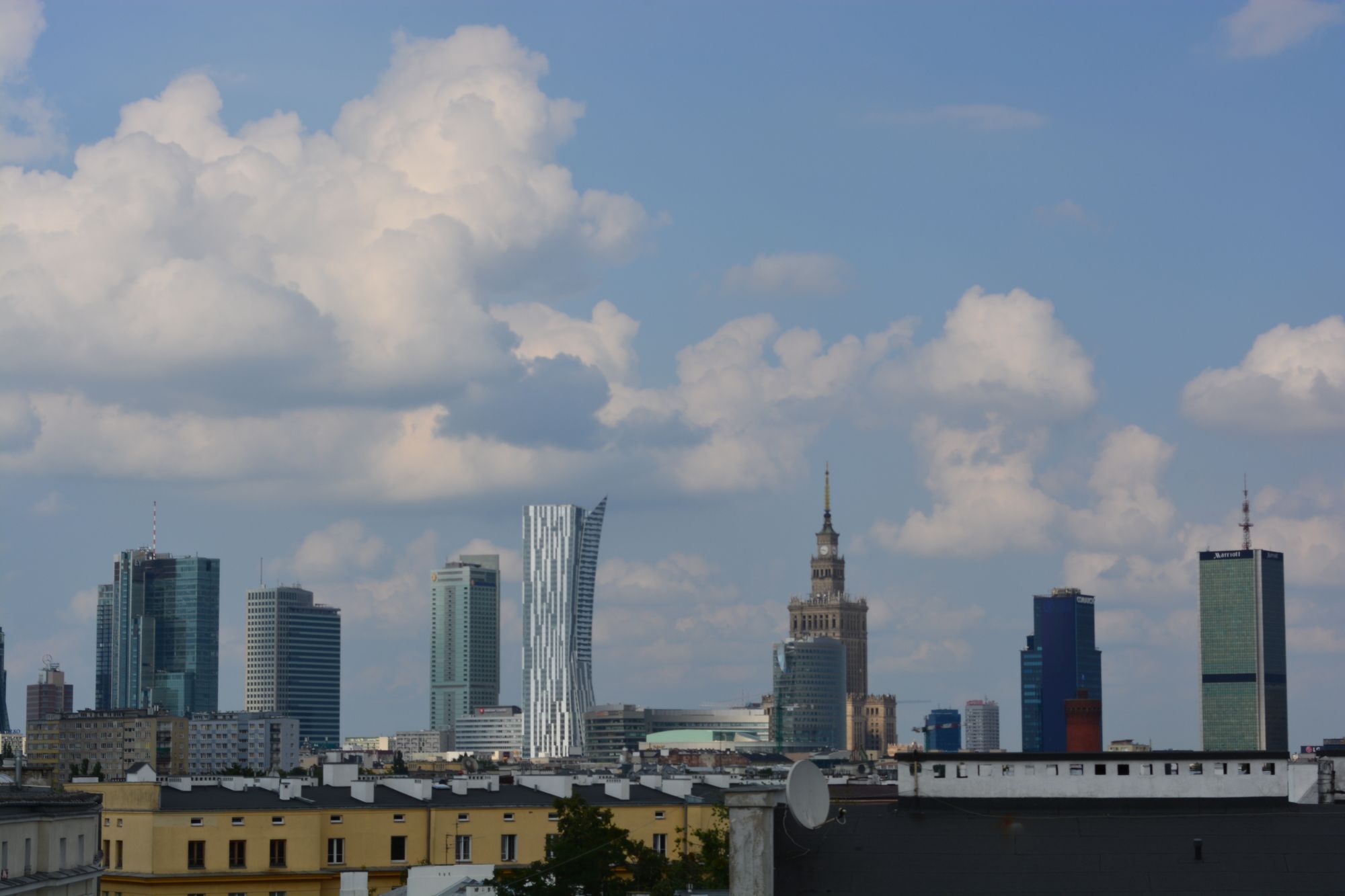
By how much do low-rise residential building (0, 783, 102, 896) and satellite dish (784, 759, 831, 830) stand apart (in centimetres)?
2890

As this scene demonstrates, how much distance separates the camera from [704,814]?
14000 centimetres

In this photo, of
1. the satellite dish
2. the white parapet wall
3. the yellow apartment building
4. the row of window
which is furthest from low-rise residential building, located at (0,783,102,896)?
the yellow apartment building

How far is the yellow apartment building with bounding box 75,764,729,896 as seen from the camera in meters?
122

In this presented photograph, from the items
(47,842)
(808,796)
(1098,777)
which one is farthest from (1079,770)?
(47,842)

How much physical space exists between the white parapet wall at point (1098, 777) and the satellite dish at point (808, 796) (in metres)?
11.7

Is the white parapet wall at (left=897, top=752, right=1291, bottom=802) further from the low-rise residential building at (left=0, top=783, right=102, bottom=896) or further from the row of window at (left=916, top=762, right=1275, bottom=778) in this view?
the low-rise residential building at (left=0, top=783, right=102, bottom=896)

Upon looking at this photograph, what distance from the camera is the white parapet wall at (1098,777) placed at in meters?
69.1

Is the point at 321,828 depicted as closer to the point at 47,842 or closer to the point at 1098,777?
the point at 47,842

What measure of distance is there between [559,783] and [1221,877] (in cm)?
8745

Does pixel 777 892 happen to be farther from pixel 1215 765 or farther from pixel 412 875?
pixel 412 875

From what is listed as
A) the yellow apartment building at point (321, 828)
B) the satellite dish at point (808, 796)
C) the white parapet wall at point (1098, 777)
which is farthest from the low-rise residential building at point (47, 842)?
the yellow apartment building at point (321, 828)

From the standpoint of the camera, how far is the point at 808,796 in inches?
2291

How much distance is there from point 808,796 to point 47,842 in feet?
112

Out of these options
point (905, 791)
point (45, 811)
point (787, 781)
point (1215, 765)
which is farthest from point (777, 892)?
point (45, 811)
